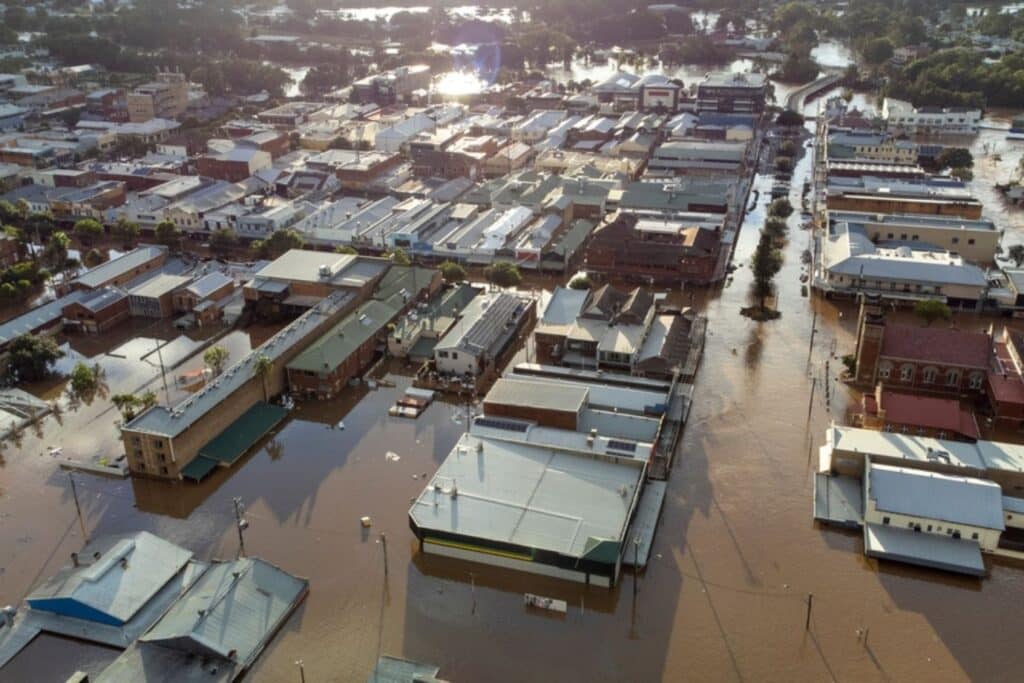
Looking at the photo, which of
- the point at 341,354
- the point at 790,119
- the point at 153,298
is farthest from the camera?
the point at 790,119

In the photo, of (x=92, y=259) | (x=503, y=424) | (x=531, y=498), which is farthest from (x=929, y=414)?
(x=92, y=259)

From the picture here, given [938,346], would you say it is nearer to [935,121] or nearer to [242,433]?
[242,433]

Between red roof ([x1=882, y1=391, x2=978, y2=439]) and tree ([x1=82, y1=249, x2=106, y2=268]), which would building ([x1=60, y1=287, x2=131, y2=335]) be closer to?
tree ([x1=82, y1=249, x2=106, y2=268])

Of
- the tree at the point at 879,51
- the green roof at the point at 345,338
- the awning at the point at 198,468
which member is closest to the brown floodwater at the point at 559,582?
the awning at the point at 198,468

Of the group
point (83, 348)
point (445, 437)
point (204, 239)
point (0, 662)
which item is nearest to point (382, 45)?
point (204, 239)

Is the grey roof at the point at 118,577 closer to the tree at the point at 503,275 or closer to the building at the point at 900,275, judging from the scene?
the tree at the point at 503,275

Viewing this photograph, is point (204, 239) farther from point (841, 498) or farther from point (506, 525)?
point (841, 498)

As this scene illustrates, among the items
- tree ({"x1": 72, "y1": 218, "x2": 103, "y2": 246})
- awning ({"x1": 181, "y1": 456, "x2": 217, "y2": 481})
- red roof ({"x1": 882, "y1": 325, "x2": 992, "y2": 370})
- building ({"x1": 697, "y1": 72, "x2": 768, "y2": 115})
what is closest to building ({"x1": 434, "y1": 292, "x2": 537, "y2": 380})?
awning ({"x1": 181, "y1": 456, "x2": 217, "y2": 481})
